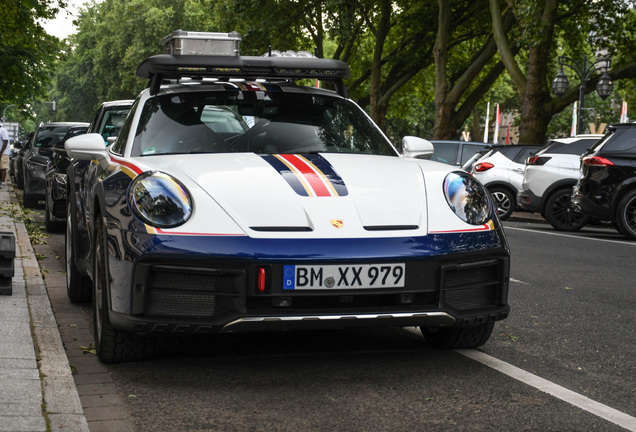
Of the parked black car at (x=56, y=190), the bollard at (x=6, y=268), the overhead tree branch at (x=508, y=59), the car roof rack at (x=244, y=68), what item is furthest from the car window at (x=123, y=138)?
the overhead tree branch at (x=508, y=59)

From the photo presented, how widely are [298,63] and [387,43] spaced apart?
39236 millimetres

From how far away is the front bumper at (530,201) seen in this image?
1594 cm

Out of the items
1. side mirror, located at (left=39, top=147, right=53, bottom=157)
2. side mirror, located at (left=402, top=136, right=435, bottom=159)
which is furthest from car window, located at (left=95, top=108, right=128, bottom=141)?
side mirror, located at (left=402, top=136, right=435, bottom=159)

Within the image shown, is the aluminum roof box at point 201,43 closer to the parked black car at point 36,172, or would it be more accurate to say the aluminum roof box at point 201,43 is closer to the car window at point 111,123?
the car window at point 111,123

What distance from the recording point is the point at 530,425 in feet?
11.6

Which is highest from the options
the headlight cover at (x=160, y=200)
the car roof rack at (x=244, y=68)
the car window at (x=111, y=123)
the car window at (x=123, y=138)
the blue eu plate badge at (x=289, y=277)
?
the car roof rack at (x=244, y=68)

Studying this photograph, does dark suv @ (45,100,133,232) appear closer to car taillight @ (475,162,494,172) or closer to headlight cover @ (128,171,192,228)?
headlight cover @ (128,171,192,228)

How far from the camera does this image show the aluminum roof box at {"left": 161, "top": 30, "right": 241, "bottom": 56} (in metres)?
6.70

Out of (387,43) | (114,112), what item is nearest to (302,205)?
(114,112)

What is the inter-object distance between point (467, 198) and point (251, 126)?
145 centimetres

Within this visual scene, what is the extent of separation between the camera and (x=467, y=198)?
4.43m

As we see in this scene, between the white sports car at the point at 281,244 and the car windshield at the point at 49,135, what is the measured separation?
1370 centimetres

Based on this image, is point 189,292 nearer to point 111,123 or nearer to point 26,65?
point 111,123

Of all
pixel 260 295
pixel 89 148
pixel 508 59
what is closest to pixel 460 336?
pixel 260 295
